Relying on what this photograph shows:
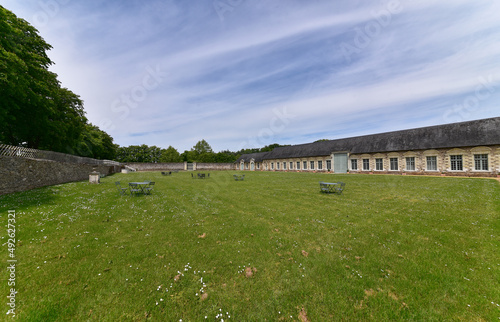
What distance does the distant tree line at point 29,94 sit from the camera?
41.9ft

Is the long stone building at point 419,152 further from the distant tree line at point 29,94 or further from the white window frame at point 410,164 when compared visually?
the distant tree line at point 29,94

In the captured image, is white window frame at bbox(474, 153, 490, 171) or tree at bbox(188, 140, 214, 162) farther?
tree at bbox(188, 140, 214, 162)

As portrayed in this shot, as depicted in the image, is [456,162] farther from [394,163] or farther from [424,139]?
[394,163]

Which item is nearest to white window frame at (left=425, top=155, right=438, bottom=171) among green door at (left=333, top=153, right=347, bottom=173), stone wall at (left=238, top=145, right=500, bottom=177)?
stone wall at (left=238, top=145, right=500, bottom=177)

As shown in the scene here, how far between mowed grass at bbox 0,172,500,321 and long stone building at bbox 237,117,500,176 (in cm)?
2739

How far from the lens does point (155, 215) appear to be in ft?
27.5

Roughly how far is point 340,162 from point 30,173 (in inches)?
1787

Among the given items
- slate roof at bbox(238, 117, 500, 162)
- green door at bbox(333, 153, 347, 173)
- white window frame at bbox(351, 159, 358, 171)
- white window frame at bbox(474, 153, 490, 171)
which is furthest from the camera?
green door at bbox(333, 153, 347, 173)

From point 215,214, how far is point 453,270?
788cm

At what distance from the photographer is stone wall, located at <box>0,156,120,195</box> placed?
10750 mm

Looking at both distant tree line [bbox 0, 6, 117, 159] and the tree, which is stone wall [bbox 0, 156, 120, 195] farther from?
the tree

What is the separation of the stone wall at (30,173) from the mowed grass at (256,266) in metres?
5.01

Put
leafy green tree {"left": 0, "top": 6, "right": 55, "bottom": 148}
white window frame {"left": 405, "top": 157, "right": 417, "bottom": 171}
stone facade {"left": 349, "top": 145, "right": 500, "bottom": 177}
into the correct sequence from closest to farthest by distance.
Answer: leafy green tree {"left": 0, "top": 6, "right": 55, "bottom": 148}
stone facade {"left": 349, "top": 145, "right": 500, "bottom": 177}
white window frame {"left": 405, "top": 157, "right": 417, "bottom": 171}

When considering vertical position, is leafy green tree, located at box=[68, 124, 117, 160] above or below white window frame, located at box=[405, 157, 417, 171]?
above
